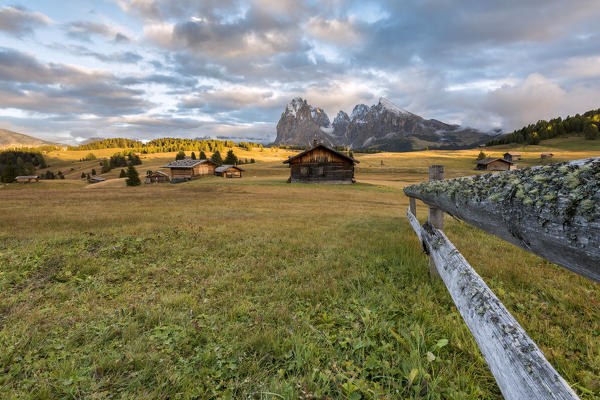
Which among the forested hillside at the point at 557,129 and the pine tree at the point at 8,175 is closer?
the pine tree at the point at 8,175

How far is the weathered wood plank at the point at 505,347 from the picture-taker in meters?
1.22

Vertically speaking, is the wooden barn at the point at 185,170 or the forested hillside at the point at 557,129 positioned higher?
the forested hillside at the point at 557,129

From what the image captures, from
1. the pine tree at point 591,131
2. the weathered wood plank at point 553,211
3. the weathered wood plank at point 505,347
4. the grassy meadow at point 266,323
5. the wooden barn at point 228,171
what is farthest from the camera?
the pine tree at point 591,131

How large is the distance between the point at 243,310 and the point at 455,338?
99.0 inches

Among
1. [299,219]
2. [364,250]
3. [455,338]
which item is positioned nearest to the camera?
[455,338]

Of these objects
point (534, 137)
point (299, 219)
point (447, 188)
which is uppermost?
point (534, 137)

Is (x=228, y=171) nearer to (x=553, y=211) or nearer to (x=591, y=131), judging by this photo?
(x=553, y=211)

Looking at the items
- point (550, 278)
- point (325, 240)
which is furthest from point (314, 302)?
point (550, 278)

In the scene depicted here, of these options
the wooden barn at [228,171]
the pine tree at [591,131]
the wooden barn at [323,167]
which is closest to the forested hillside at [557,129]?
the pine tree at [591,131]

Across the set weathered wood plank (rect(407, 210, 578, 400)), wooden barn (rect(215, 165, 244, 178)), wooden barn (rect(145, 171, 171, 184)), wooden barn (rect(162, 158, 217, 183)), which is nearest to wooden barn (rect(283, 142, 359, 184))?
wooden barn (rect(215, 165, 244, 178))

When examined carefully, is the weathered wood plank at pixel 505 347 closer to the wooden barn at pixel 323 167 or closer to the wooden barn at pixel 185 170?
the wooden barn at pixel 323 167

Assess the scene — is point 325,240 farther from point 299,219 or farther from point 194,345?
point 194,345

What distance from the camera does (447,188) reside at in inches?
99.4

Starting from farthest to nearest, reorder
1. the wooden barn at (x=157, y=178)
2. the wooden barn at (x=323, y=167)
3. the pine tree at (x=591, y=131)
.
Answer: the pine tree at (x=591, y=131), the wooden barn at (x=157, y=178), the wooden barn at (x=323, y=167)
